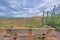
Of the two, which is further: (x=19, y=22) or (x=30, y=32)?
(x=19, y=22)

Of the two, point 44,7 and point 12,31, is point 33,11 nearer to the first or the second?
point 44,7

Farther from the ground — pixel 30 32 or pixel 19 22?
pixel 19 22

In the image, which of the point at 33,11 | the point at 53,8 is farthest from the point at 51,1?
the point at 33,11

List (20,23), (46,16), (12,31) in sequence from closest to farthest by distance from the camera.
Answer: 1. (12,31)
2. (20,23)
3. (46,16)

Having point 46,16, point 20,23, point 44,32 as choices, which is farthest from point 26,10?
point 44,32

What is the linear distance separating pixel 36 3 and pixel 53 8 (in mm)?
851

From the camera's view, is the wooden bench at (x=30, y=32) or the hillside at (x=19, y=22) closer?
the wooden bench at (x=30, y=32)

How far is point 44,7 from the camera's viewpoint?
8.67 m

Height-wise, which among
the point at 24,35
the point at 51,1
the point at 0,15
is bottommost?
the point at 24,35

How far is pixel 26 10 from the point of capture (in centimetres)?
862

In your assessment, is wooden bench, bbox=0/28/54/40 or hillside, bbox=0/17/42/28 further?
hillside, bbox=0/17/42/28

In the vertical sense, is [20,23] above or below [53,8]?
below

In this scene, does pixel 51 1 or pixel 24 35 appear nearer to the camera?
pixel 24 35

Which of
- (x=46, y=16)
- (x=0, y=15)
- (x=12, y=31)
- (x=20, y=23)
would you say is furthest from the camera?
(x=46, y=16)
